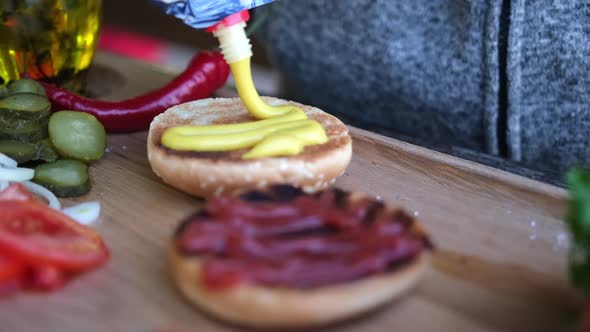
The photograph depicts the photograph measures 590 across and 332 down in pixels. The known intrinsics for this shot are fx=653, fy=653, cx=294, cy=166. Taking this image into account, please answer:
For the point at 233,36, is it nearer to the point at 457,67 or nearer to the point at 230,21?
the point at 230,21

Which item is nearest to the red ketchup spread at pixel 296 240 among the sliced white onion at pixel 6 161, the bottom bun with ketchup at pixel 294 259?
the bottom bun with ketchup at pixel 294 259

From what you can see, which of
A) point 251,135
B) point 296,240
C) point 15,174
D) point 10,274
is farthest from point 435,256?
point 15,174

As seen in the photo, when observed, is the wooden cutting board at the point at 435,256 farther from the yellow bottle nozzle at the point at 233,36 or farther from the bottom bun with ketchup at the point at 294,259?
the yellow bottle nozzle at the point at 233,36

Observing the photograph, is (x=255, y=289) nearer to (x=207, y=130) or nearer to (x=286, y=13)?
(x=207, y=130)

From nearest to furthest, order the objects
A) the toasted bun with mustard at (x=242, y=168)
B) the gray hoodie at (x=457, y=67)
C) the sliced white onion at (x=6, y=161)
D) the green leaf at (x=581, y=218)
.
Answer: the green leaf at (x=581, y=218) < the toasted bun with mustard at (x=242, y=168) < the sliced white onion at (x=6, y=161) < the gray hoodie at (x=457, y=67)

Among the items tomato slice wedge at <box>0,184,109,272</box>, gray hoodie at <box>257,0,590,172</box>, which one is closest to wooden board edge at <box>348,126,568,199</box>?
gray hoodie at <box>257,0,590,172</box>

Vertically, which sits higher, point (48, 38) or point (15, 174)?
point (48, 38)

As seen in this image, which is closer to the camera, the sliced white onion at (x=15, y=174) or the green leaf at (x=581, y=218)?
the green leaf at (x=581, y=218)
